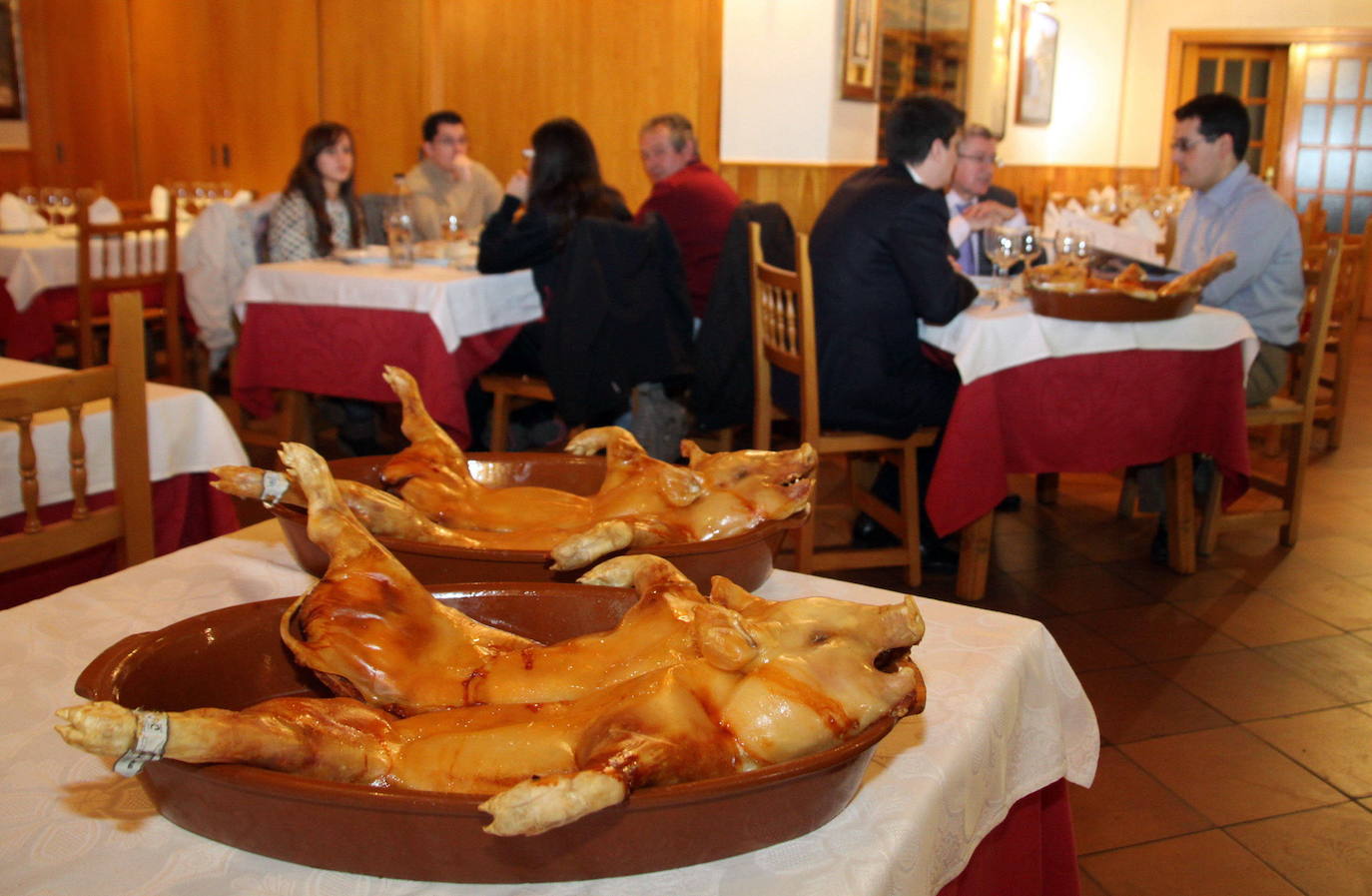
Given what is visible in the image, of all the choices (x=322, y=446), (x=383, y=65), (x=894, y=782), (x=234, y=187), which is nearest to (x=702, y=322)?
(x=322, y=446)

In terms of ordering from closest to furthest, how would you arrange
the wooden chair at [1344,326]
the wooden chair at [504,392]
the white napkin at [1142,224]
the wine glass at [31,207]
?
the wooden chair at [504,392] → the wooden chair at [1344,326] → the wine glass at [31,207] → the white napkin at [1142,224]

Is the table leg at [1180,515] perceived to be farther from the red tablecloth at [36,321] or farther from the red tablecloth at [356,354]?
the red tablecloth at [36,321]

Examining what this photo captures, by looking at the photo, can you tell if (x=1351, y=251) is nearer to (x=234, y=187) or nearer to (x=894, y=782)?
(x=894, y=782)

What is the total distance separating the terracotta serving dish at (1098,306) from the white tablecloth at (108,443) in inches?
73.4

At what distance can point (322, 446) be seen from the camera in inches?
174

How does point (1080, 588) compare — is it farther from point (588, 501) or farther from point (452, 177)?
point (452, 177)

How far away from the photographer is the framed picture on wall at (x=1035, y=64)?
27.3 ft

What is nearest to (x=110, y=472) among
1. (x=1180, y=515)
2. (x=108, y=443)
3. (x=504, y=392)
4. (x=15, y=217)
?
(x=108, y=443)

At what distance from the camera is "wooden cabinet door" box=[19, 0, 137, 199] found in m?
7.83

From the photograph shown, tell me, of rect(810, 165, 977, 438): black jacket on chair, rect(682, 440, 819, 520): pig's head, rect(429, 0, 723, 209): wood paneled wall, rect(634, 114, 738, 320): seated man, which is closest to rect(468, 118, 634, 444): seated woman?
rect(634, 114, 738, 320): seated man

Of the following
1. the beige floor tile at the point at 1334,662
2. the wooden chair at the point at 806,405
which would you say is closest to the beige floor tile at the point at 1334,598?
the beige floor tile at the point at 1334,662

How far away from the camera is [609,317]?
3.46 meters

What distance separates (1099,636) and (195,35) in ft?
22.6

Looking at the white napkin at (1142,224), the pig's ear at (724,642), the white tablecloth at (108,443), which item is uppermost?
the white napkin at (1142,224)
